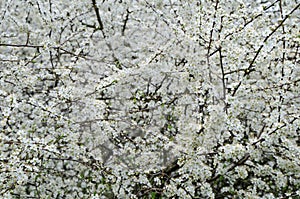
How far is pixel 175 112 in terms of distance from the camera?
4.73 meters

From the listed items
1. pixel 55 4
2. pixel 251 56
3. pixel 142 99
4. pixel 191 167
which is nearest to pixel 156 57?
pixel 142 99

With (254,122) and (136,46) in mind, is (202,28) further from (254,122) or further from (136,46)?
(136,46)

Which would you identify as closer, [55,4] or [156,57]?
[156,57]

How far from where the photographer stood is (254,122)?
4.80 m

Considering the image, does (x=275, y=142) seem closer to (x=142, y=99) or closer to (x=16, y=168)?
(x=142, y=99)

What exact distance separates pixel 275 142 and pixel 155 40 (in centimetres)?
322

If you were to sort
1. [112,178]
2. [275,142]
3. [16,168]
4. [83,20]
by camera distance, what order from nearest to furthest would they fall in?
[16,168] → [275,142] → [112,178] → [83,20]

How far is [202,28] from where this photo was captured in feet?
13.5

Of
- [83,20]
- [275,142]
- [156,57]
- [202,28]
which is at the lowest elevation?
[275,142]

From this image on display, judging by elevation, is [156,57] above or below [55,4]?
below

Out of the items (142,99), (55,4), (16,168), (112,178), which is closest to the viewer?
(16,168)

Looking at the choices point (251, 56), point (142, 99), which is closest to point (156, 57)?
point (142, 99)

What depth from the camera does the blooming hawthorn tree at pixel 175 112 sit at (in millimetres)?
3689

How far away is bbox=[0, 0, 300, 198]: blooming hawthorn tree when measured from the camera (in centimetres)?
369
